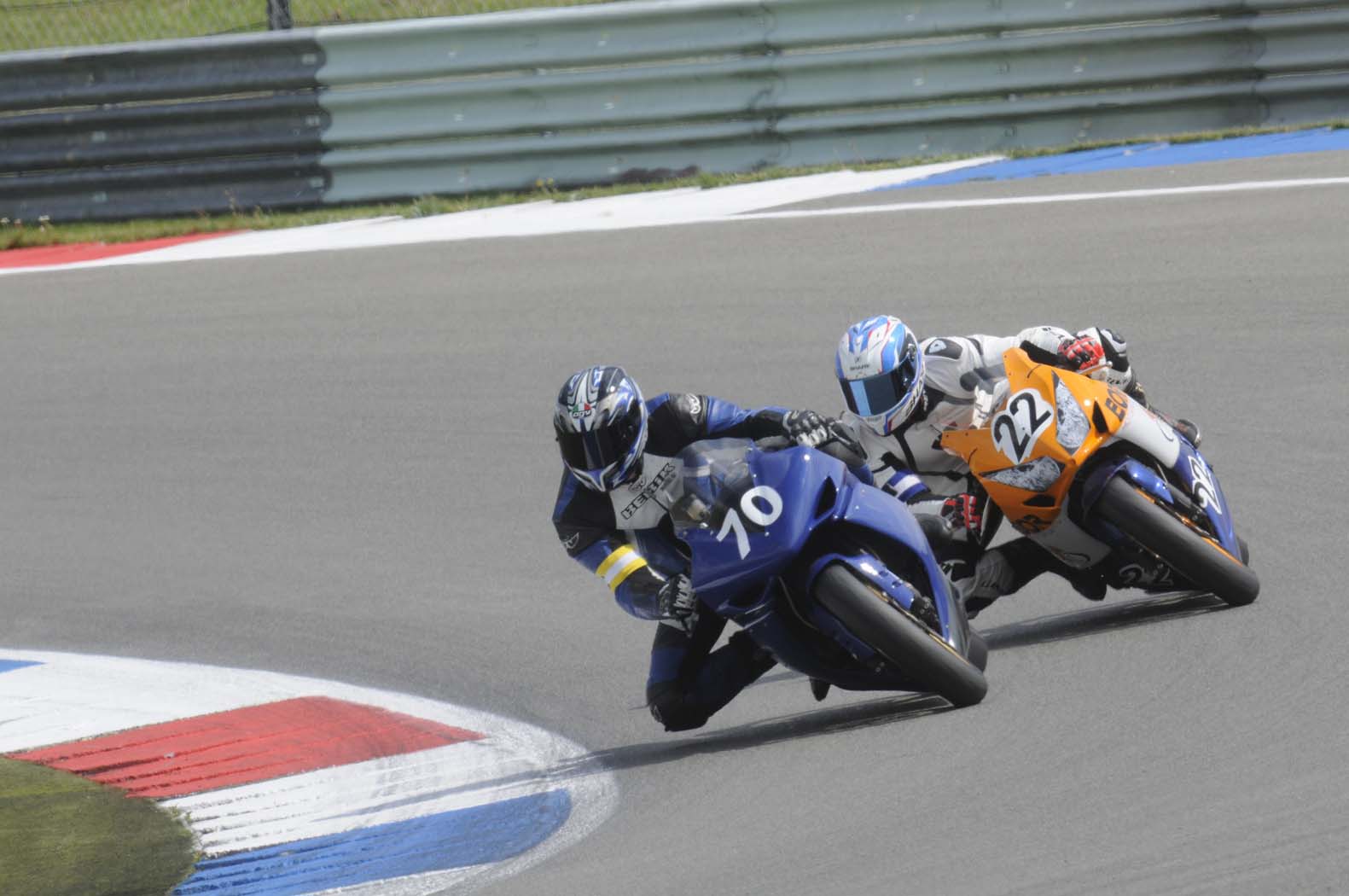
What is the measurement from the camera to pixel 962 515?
6.93 meters

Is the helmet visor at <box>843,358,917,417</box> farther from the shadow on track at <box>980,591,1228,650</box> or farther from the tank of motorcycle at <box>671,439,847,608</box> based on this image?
the shadow on track at <box>980,591,1228,650</box>

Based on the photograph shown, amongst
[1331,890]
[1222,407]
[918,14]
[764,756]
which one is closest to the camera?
[1331,890]

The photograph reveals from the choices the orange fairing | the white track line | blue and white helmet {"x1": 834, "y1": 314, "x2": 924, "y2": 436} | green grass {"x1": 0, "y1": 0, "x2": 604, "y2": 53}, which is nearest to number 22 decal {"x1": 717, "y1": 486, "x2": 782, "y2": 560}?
the white track line

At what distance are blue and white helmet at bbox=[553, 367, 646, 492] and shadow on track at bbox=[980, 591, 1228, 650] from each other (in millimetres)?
1657

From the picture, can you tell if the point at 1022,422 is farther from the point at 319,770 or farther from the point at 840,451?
the point at 319,770

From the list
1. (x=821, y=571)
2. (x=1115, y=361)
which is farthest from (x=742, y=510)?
(x=1115, y=361)

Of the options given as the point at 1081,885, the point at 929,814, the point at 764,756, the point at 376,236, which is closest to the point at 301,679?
the point at 764,756

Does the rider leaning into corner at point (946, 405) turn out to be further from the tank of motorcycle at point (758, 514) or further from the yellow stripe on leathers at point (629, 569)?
the yellow stripe on leathers at point (629, 569)

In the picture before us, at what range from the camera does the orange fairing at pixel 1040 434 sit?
6535 millimetres

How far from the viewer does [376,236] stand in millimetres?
14398

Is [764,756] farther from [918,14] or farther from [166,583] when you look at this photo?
[918,14]

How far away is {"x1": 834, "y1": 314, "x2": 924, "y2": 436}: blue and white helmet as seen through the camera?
21.7 feet

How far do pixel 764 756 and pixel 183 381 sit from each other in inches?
291

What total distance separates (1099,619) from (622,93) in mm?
8553
